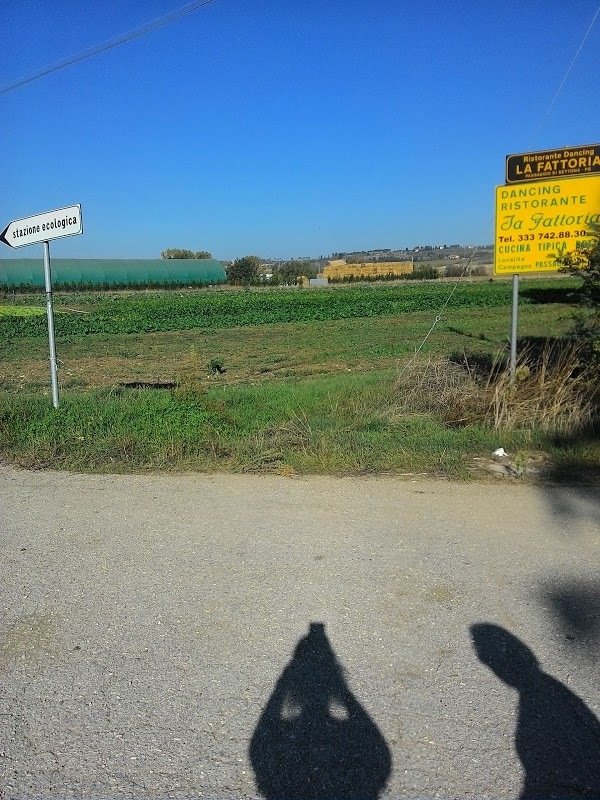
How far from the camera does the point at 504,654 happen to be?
344 cm

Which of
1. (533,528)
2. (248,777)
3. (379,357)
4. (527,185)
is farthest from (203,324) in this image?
(248,777)

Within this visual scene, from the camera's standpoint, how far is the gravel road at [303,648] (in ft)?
8.85

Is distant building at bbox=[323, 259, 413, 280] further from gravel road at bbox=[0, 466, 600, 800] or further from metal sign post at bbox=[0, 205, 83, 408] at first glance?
gravel road at bbox=[0, 466, 600, 800]

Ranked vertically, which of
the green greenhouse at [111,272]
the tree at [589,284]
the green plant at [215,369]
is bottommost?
the green plant at [215,369]

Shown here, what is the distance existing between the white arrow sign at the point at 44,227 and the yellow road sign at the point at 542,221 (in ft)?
17.6

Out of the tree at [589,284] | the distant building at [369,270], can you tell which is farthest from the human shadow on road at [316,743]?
the distant building at [369,270]

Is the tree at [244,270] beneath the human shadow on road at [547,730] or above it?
above

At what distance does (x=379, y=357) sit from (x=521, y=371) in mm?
9367

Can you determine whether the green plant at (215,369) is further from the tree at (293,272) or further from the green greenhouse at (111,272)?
the tree at (293,272)

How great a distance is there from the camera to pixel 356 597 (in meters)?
4.07

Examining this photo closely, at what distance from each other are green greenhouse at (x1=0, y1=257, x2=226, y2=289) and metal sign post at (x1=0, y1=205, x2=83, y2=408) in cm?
6969

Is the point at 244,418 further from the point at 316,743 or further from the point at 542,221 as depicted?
the point at 316,743

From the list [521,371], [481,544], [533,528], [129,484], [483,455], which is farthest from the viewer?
[521,371]

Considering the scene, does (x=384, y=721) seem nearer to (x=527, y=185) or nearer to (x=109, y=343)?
(x=527, y=185)
